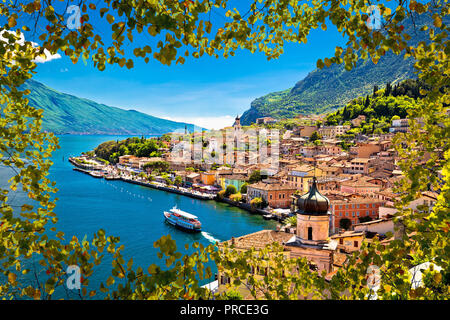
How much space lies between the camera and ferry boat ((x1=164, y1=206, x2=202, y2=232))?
25.6 m

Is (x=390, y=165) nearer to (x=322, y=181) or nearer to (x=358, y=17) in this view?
(x=322, y=181)

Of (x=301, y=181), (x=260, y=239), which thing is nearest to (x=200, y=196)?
(x=301, y=181)

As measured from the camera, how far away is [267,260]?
96.7 inches

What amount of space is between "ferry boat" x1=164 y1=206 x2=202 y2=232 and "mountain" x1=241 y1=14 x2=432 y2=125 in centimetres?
11689

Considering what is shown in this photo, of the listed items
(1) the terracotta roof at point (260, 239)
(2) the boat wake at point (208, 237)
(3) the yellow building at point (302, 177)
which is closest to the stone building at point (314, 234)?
(1) the terracotta roof at point (260, 239)

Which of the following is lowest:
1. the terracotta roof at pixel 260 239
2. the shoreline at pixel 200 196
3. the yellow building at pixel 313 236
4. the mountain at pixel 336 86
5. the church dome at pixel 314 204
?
the shoreline at pixel 200 196

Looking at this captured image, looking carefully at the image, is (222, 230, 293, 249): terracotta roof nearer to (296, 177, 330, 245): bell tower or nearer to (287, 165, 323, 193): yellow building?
(296, 177, 330, 245): bell tower

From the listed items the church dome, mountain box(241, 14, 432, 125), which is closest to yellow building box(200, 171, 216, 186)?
the church dome

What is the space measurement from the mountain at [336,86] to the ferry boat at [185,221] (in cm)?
11689

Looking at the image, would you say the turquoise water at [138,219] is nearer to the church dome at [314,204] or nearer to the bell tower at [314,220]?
the bell tower at [314,220]

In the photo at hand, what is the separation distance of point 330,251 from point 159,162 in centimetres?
5418

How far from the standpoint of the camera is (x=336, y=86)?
158m

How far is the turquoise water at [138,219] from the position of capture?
21656 millimetres
